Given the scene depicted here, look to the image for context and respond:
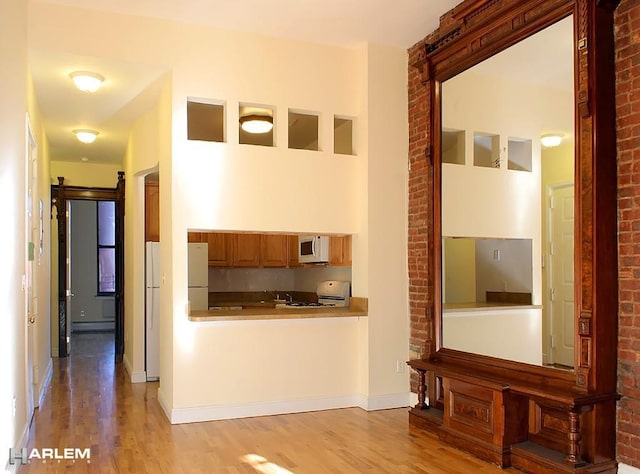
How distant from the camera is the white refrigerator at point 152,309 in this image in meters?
6.77

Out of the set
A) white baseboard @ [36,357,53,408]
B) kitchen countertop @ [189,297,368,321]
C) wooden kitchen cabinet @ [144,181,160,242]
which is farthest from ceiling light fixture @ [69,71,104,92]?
white baseboard @ [36,357,53,408]

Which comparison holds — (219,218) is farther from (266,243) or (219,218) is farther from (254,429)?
(266,243)

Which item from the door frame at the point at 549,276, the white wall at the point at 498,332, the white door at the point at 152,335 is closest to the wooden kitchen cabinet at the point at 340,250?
the white wall at the point at 498,332

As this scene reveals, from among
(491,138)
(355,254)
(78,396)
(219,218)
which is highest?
(491,138)

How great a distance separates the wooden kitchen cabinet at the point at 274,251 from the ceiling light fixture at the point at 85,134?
2560 millimetres

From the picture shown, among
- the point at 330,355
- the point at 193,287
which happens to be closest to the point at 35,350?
the point at 193,287

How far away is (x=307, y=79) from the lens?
5480mm

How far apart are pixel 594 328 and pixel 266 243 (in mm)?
5281

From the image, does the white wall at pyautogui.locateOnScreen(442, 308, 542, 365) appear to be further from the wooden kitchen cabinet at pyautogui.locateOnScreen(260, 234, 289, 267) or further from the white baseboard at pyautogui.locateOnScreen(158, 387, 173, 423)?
A: the wooden kitchen cabinet at pyautogui.locateOnScreen(260, 234, 289, 267)

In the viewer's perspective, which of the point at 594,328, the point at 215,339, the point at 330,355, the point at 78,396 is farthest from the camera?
the point at 78,396

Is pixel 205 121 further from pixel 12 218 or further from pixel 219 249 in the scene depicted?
pixel 12 218

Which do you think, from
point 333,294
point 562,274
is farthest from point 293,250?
point 562,274

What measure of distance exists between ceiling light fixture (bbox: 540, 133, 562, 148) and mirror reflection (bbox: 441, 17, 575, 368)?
0.02m

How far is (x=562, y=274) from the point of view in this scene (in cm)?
393
